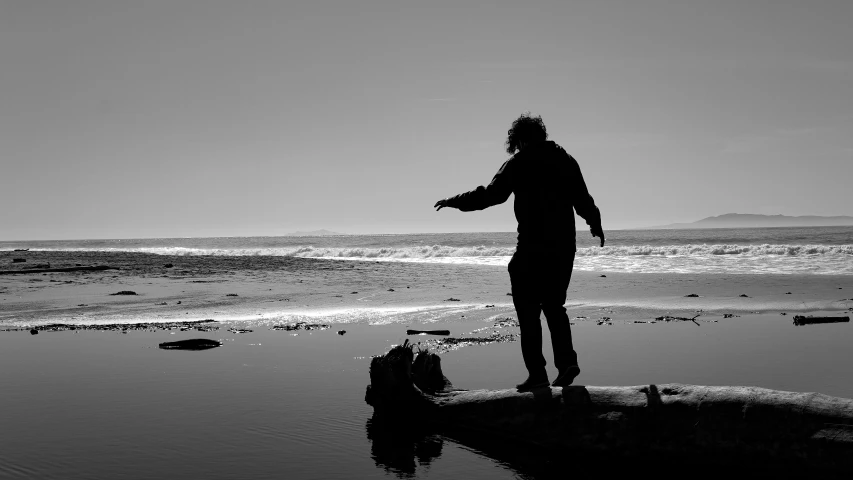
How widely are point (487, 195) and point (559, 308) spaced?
1067 millimetres

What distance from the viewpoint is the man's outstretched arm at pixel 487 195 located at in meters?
5.18

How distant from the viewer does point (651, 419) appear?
4289 mm

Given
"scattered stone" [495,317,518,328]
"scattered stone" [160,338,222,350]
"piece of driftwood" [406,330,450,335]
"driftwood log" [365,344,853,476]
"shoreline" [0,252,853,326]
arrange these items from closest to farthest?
"driftwood log" [365,344,853,476]
"scattered stone" [160,338,222,350]
"piece of driftwood" [406,330,450,335]
"scattered stone" [495,317,518,328]
"shoreline" [0,252,853,326]

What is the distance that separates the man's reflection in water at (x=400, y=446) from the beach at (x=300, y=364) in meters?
0.02

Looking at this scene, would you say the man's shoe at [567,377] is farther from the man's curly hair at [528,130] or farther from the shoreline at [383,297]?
the shoreline at [383,297]

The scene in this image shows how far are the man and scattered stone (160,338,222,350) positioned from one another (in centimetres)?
496

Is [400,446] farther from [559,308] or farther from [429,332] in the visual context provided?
[429,332]

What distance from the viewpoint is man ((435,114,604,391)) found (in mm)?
5203

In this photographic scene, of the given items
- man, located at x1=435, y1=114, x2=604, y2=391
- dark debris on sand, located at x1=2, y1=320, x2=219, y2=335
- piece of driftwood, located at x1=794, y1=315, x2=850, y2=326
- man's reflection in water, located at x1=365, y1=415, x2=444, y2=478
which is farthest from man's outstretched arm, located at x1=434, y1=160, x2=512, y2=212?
piece of driftwood, located at x1=794, y1=315, x2=850, y2=326

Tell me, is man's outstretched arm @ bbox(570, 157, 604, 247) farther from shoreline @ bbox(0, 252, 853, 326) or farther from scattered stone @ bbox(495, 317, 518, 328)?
shoreline @ bbox(0, 252, 853, 326)

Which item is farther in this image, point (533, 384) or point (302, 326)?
point (302, 326)

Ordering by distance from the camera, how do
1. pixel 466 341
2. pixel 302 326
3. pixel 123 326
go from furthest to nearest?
pixel 123 326 < pixel 302 326 < pixel 466 341

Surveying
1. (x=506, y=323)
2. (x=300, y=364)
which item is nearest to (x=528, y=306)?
(x=300, y=364)

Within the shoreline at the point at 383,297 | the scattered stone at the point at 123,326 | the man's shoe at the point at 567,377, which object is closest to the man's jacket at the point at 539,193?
the man's shoe at the point at 567,377
